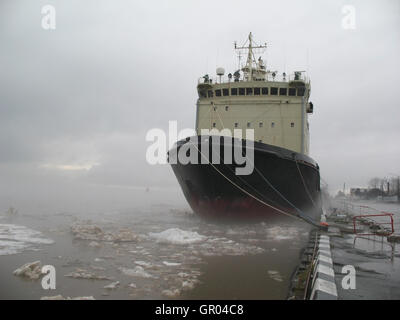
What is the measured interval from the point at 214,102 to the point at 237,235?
8.85 m

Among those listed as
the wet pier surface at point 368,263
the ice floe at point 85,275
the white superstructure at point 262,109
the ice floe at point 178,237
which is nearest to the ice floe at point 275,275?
the wet pier surface at point 368,263

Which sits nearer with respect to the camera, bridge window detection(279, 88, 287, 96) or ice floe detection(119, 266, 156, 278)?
ice floe detection(119, 266, 156, 278)

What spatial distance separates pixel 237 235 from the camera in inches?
465

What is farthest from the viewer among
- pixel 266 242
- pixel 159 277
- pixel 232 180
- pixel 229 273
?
pixel 232 180

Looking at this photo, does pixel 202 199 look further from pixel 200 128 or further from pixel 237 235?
pixel 200 128

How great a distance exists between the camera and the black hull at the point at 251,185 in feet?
42.7

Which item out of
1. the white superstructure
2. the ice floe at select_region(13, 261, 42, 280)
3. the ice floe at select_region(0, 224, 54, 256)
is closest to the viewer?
the ice floe at select_region(13, 261, 42, 280)

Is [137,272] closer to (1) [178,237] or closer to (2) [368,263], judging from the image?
(1) [178,237]

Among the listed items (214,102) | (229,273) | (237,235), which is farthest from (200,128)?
(229,273)

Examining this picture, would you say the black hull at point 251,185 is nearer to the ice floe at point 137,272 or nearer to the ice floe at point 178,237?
the ice floe at point 178,237

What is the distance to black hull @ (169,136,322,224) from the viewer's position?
13.0 metres

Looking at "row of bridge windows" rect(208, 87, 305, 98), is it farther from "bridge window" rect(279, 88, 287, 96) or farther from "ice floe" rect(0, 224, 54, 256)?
"ice floe" rect(0, 224, 54, 256)

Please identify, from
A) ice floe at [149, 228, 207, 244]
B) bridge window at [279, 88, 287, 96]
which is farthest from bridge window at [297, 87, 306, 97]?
ice floe at [149, 228, 207, 244]

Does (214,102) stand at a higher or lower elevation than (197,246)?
higher
